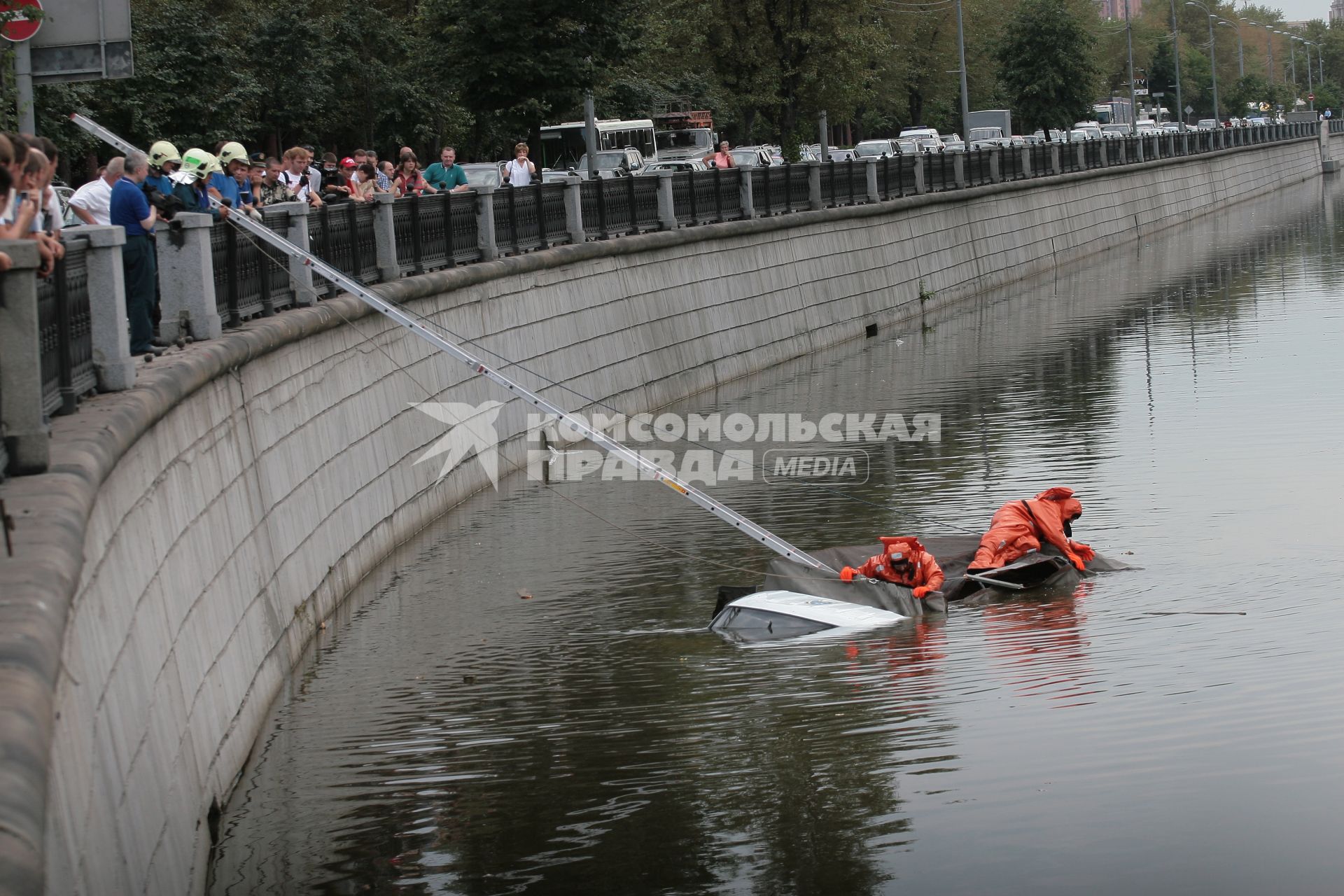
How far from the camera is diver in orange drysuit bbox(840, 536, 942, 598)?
1362cm

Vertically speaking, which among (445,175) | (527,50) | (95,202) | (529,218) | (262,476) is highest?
(527,50)

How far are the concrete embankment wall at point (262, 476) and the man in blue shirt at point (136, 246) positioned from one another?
33 cm

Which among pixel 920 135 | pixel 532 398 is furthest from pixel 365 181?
pixel 920 135

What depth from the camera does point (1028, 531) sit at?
14.3 m

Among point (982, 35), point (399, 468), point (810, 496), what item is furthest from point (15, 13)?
point (982, 35)

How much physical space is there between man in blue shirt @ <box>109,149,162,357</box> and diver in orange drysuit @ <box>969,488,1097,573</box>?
6.32m

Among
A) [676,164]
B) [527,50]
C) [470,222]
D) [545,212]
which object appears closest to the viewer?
[470,222]

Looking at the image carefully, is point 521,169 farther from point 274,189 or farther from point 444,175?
point 274,189

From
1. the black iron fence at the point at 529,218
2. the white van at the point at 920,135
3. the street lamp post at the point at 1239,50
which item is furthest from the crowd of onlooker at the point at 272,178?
the street lamp post at the point at 1239,50

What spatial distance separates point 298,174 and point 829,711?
29.2 feet

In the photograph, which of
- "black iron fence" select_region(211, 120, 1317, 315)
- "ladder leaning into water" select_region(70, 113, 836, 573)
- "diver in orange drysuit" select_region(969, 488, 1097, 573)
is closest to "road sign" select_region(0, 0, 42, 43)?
"black iron fence" select_region(211, 120, 1317, 315)

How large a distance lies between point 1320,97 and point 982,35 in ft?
247

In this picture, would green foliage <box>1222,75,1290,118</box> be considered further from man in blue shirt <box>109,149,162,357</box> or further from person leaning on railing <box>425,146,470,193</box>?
man in blue shirt <box>109,149,162,357</box>

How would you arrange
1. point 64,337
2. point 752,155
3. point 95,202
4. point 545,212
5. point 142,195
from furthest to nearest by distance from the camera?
point 752,155 → point 545,212 → point 95,202 → point 142,195 → point 64,337
